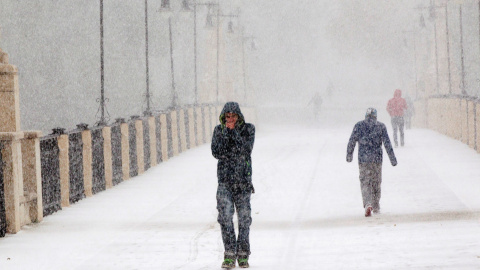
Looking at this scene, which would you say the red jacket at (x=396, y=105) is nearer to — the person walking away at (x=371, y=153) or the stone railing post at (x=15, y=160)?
the person walking away at (x=371, y=153)

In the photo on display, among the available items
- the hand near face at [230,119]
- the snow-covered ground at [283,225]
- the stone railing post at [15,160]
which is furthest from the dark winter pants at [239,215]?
the stone railing post at [15,160]

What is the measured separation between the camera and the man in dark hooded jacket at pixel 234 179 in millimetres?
10008

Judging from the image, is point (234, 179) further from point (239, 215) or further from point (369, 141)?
point (369, 141)

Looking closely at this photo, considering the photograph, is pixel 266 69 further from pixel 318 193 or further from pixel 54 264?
pixel 54 264

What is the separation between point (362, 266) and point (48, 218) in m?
6.49

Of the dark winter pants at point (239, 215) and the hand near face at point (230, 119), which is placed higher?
the hand near face at point (230, 119)

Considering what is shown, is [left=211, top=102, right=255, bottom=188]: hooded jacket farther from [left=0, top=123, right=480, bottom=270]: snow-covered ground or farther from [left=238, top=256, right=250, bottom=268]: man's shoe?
[left=0, top=123, right=480, bottom=270]: snow-covered ground

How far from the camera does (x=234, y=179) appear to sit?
10141 millimetres

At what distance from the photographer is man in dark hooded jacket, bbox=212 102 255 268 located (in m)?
10.0

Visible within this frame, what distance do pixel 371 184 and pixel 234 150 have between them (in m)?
5.28

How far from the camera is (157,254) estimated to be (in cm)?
1122

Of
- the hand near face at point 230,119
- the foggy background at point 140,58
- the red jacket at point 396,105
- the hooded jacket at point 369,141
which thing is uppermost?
the foggy background at point 140,58

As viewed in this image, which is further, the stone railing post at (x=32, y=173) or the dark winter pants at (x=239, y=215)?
the stone railing post at (x=32, y=173)

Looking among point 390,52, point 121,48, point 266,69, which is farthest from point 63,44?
point 266,69
